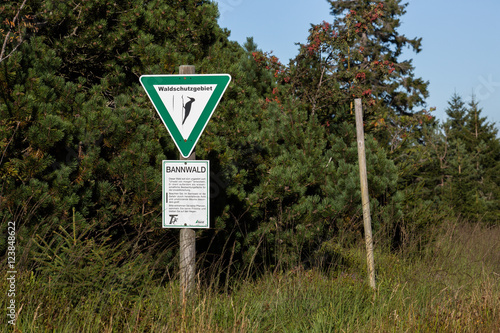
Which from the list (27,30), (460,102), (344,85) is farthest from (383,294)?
(460,102)

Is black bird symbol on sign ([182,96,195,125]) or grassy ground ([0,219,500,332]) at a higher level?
black bird symbol on sign ([182,96,195,125])

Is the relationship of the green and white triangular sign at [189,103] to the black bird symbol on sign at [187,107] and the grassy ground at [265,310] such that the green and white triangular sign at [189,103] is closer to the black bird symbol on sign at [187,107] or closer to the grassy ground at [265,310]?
the black bird symbol on sign at [187,107]

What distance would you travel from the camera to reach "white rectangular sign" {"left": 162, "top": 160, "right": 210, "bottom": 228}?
415cm

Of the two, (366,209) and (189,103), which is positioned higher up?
(189,103)

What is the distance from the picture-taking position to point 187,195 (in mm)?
4160

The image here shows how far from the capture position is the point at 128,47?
21.1ft

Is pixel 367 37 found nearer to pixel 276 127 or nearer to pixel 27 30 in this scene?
pixel 276 127

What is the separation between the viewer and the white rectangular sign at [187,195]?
163 inches

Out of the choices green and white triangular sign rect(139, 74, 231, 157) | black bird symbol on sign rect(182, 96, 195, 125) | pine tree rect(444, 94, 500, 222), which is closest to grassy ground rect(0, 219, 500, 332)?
green and white triangular sign rect(139, 74, 231, 157)

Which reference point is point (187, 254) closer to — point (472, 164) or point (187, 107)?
point (187, 107)

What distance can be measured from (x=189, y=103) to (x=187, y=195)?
78 centimetres

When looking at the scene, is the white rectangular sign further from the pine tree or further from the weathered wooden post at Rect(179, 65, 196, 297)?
the pine tree

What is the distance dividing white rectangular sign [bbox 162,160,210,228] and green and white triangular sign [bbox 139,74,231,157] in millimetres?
168

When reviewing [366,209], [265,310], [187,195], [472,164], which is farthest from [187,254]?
[472,164]
